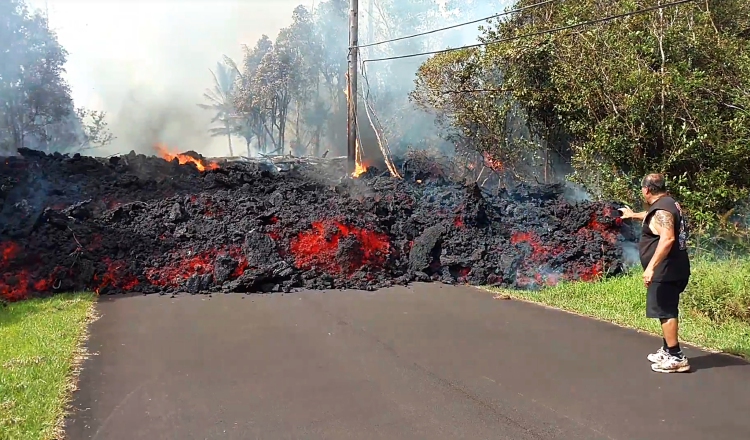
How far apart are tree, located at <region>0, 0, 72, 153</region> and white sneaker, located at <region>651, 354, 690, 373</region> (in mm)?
25960

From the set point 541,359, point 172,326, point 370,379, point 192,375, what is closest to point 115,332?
point 172,326

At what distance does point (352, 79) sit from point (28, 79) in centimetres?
1750

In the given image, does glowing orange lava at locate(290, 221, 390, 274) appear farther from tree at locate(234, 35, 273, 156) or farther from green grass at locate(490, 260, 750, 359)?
tree at locate(234, 35, 273, 156)

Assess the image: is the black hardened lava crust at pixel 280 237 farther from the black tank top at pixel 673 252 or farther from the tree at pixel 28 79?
the tree at pixel 28 79

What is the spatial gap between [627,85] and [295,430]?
32.3 feet

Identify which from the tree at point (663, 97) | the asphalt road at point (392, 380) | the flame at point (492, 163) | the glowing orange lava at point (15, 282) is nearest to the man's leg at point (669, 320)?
the asphalt road at point (392, 380)

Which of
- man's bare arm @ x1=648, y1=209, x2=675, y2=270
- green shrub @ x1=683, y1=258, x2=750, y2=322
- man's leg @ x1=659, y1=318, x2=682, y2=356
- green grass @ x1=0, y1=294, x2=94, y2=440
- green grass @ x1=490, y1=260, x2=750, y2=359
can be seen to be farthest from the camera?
green shrub @ x1=683, y1=258, x2=750, y2=322

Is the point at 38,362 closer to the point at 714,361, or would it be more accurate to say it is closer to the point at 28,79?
the point at 714,361

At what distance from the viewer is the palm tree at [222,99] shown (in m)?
34.0

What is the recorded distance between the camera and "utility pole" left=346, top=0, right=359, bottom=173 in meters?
15.8

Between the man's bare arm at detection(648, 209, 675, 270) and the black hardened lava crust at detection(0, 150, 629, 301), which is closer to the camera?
the man's bare arm at detection(648, 209, 675, 270)

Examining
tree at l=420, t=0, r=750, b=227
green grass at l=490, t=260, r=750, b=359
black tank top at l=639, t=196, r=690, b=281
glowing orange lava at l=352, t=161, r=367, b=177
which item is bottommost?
green grass at l=490, t=260, r=750, b=359

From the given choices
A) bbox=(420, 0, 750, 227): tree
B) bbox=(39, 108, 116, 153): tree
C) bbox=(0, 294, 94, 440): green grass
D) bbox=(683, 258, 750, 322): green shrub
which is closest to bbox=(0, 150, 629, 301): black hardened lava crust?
bbox=(420, 0, 750, 227): tree

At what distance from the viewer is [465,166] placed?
2092 centimetres
